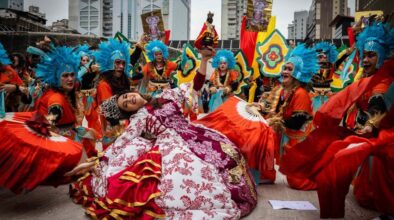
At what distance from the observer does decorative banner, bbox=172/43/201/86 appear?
346 inches

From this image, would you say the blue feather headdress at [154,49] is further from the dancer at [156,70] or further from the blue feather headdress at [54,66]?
the blue feather headdress at [54,66]

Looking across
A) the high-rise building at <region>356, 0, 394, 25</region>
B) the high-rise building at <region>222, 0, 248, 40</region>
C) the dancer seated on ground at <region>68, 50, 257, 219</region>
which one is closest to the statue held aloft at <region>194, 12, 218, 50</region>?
the dancer seated on ground at <region>68, 50, 257, 219</region>

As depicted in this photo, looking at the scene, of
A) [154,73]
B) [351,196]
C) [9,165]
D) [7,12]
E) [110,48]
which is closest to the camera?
[9,165]

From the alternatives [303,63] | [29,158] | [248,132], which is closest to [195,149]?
[248,132]

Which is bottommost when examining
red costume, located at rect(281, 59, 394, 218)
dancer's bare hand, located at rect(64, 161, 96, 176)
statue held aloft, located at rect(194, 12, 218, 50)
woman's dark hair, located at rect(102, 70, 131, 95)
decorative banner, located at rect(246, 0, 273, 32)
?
dancer's bare hand, located at rect(64, 161, 96, 176)

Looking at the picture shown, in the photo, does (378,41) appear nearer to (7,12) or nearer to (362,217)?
(362,217)

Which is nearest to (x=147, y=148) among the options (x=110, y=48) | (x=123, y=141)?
(x=123, y=141)

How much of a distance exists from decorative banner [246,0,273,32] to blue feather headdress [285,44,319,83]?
5.20m

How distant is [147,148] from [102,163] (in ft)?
1.48

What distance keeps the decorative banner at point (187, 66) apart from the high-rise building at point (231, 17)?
51.9 m

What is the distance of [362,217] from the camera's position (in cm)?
323

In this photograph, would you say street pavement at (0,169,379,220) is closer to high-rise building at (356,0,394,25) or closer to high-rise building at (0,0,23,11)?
high-rise building at (356,0,394,25)

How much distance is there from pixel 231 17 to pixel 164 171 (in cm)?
6151

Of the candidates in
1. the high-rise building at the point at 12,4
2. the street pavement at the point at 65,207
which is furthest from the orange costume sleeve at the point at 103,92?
the high-rise building at the point at 12,4
